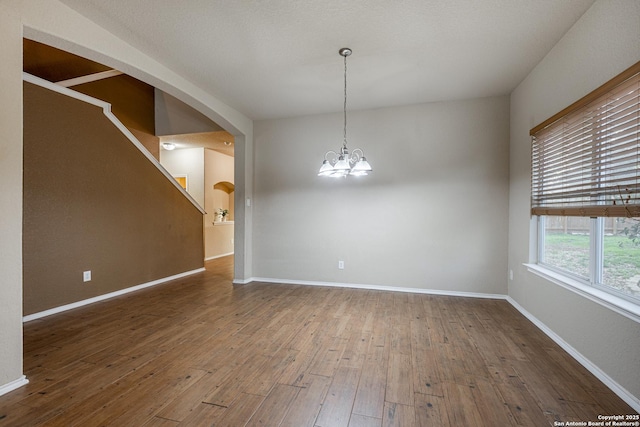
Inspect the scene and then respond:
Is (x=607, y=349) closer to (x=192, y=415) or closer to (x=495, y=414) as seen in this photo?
(x=495, y=414)

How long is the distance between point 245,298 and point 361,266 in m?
1.81

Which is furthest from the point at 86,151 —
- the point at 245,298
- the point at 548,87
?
the point at 548,87

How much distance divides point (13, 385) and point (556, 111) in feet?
15.9

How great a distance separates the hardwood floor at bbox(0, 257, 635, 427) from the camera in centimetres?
171

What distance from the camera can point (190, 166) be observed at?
25.3ft

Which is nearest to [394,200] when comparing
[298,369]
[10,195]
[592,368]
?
[592,368]

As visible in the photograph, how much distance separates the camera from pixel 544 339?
8.86 feet

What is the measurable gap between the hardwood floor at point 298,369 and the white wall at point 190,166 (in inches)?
173

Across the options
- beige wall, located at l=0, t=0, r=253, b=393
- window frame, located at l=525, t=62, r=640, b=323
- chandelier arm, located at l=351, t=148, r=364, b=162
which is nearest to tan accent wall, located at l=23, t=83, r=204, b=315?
beige wall, located at l=0, t=0, r=253, b=393

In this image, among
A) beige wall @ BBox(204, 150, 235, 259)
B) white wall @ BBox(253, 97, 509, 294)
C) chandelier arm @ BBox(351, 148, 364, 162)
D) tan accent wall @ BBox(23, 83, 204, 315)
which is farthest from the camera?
beige wall @ BBox(204, 150, 235, 259)

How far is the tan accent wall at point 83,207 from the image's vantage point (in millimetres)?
3217

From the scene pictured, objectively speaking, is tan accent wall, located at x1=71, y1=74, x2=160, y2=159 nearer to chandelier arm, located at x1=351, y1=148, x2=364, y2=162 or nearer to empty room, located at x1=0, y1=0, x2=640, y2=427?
empty room, located at x1=0, y1=0, x2=640, y2=427

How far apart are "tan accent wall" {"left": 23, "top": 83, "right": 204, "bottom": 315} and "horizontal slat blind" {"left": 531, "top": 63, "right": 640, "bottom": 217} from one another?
17.5ft

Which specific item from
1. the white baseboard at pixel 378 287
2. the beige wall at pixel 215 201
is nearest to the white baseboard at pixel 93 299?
the white baseboard at pixel 378 287
